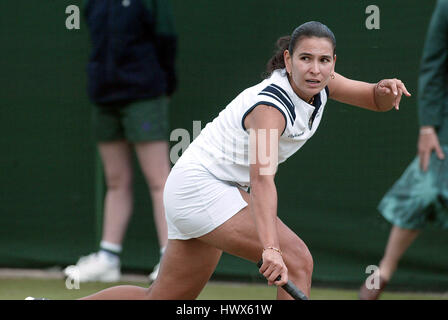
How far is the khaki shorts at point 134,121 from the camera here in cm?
549

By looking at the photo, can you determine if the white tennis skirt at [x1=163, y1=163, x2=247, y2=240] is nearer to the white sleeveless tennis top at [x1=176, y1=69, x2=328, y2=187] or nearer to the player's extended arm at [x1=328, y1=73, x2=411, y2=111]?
the white sleeveless tennis top at [x1=176, y1=69, x2=328, y2=187]

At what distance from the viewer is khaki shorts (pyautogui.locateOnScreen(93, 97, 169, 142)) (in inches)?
216

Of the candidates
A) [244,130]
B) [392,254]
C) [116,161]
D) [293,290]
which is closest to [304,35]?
[244,130]

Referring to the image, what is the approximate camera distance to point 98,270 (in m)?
5.68

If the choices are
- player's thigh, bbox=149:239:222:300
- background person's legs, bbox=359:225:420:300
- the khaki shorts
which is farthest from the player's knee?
the khaki shorts

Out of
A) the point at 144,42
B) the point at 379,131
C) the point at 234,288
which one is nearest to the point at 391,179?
the point at 379,131

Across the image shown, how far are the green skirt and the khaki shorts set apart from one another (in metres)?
1.42

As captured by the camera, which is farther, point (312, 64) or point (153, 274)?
point (153, 274)

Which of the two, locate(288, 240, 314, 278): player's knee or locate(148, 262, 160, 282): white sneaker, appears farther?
locate(148, 262, 160, 282): white sneaker

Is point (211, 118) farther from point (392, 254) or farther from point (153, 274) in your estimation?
point (392, 254)

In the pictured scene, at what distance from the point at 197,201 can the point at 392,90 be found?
884mm

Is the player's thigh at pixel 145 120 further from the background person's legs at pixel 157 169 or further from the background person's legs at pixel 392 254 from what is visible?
the background person's legs at pixel 392 254

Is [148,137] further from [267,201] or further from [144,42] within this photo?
[267,201]

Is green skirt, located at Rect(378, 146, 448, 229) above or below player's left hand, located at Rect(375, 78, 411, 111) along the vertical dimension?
below
